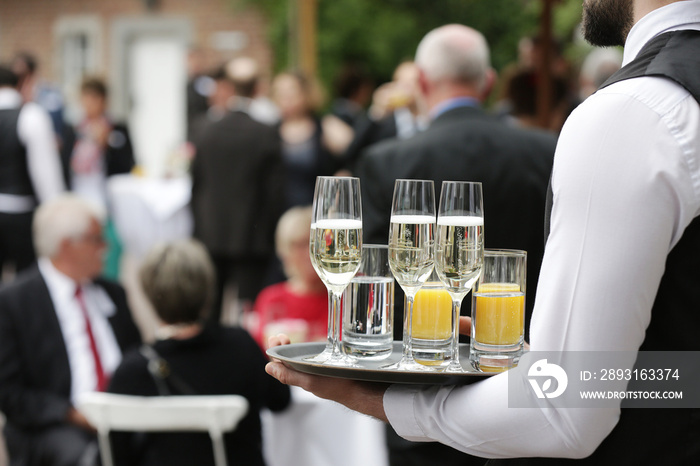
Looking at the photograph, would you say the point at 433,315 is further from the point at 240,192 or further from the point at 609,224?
the point at 240,192

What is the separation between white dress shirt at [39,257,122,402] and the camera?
349cm

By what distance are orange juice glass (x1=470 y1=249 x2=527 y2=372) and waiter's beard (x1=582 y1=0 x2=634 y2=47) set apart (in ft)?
1.14

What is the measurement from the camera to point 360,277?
1.47 metres

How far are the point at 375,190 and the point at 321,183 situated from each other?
1542 mm

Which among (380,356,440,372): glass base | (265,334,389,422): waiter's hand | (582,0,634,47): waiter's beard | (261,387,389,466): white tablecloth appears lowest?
(261,387,389,466): white tablecloth

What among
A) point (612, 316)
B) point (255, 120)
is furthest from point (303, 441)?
point (255, 120)

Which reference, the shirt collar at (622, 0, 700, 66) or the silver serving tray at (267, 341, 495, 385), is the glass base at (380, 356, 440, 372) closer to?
the silver serving tray at (267, 341, 495, 385)

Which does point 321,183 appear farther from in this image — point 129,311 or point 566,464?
point 129,311

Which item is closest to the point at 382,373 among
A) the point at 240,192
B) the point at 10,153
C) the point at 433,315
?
the point at 433,315

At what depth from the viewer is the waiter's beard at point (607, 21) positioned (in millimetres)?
1232

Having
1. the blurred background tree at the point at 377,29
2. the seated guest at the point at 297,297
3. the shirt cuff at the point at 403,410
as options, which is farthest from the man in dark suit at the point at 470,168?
the blurred background tree at the point at 377,29

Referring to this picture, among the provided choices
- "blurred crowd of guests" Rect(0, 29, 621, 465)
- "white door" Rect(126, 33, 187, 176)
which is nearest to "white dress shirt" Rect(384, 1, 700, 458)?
"blurred crowd of guests" Rect(0, 29, 621, 465)

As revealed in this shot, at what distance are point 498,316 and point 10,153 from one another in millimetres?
5481

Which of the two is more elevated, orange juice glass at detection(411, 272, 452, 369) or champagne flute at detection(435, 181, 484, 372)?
champagne flute at detection(435, 181, 484, 372)
